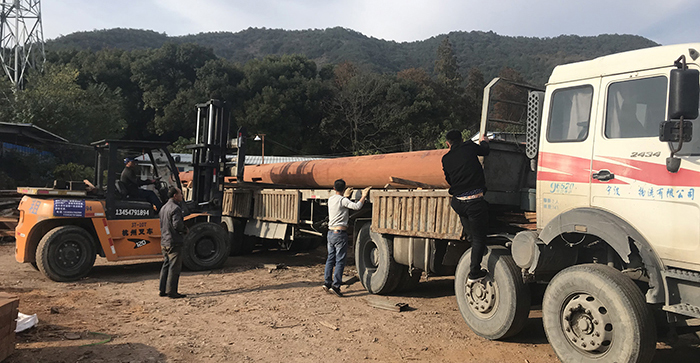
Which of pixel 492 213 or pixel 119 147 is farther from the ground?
pixel 119 147

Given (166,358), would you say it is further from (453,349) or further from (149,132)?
(149,132)

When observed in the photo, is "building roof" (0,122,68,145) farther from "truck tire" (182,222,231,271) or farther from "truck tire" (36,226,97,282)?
"truck tire" (182,222,231,271)

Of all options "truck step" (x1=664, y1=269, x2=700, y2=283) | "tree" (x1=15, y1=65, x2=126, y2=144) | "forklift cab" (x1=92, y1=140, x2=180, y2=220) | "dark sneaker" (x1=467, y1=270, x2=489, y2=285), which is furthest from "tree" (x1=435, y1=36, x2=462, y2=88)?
"truck step" (x1=664, y1=269, x2=700, y2=283)

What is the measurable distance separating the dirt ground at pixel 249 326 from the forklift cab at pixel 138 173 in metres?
1.24

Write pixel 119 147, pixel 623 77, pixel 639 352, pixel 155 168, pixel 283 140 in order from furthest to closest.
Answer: pixel 283 140 → pixel 155 168 → pixel 119 147 → pixel 623 77 → pixel 639 352

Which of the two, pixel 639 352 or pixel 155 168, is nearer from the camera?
pixel 639 352

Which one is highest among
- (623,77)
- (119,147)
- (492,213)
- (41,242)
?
(623,77)

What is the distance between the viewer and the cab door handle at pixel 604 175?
14.0 ft

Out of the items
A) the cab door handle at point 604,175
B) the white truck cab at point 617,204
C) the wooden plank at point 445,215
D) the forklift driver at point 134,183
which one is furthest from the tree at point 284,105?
the cab door handle at point 604,175

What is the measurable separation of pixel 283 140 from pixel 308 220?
29.1 meters

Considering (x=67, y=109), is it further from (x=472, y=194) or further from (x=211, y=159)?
(x=472, y=194)

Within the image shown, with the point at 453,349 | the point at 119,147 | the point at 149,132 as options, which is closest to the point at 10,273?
the point at 119,147

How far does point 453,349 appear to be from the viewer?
496 cm

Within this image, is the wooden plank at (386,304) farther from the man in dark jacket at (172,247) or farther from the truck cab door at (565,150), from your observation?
the man in dark jacket at (172,247)
